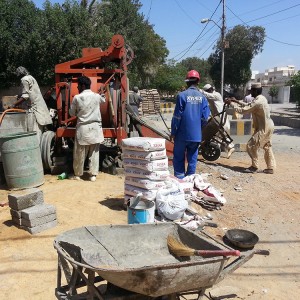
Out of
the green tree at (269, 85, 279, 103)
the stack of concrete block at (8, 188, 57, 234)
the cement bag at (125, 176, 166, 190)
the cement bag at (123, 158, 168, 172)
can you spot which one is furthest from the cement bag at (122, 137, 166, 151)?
the green tree at (269, 85, 279, 103)

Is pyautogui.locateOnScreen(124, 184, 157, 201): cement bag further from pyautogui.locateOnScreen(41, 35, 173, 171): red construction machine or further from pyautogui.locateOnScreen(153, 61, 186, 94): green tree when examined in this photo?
pyautogui.locateOnScreen(153, 61, 186, 94): green tree

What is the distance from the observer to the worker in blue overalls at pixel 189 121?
5.96 metres

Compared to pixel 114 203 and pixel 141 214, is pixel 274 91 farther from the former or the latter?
pixel 141 214

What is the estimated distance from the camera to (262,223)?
539 cm

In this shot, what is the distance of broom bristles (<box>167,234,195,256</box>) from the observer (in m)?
2.95

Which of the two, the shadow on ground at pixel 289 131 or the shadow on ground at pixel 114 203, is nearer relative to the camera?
the shadow on ground at pixel 114 203

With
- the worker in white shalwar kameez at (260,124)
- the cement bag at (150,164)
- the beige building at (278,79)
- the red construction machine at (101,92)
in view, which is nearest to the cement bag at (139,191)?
the cement bag at (150,164)

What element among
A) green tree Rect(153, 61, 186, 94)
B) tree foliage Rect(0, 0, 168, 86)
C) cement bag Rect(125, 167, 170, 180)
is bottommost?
cement bag Rect(125, 167, 170, 180)

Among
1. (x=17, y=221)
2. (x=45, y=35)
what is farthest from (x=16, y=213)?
(x=45, y=35)

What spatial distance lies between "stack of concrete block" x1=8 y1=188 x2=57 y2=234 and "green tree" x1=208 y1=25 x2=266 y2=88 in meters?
37.7

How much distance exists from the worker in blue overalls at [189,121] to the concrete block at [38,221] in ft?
7.56

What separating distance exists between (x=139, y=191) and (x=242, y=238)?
1.48 metres

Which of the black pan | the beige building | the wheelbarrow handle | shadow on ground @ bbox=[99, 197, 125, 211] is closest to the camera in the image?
the wheelbarrow handle

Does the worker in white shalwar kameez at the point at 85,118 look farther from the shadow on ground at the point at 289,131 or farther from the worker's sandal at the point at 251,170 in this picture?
the shadow on ground at the point at 289,131
